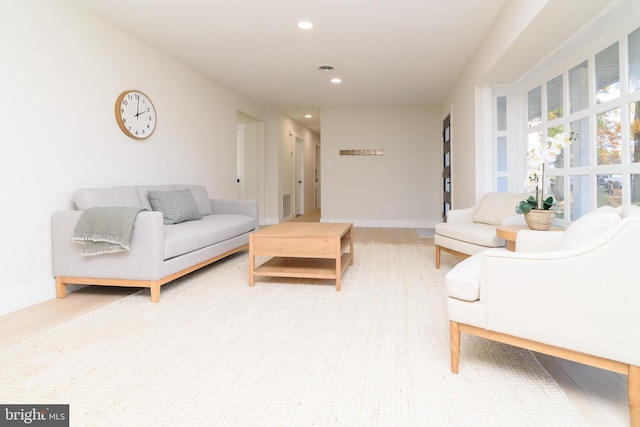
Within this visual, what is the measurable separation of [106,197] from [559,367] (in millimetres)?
3176

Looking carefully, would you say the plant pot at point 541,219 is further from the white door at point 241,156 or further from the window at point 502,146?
the white door at point 241,156

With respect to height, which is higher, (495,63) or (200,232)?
(495,63)

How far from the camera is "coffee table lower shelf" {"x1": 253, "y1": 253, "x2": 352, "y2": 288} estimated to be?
2916mm

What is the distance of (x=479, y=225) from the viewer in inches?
136

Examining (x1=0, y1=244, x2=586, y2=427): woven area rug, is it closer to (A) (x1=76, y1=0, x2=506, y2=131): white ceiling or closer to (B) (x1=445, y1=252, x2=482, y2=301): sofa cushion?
(B) (x1=445, y1=252, x2=482, y2=301): sofa cushion

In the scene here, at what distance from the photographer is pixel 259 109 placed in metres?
7.07

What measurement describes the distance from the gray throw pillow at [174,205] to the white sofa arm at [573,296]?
2.88 meters

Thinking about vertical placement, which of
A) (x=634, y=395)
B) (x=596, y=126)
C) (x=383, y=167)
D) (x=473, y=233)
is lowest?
(x=634, y=395)

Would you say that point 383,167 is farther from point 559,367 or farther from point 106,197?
point 559,367

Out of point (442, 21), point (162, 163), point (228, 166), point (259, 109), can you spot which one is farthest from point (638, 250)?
point (259, 109)

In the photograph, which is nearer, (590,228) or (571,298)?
(571,298)

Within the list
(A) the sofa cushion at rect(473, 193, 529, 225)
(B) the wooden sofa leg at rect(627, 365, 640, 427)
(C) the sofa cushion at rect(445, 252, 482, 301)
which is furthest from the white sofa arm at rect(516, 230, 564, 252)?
(A) the sofa cushion at rect(473, 193, 529, 225)

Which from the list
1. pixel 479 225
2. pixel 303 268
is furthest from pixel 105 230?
pixel 479 225

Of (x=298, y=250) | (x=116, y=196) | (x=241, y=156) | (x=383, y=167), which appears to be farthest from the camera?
(x=241, y=156)
